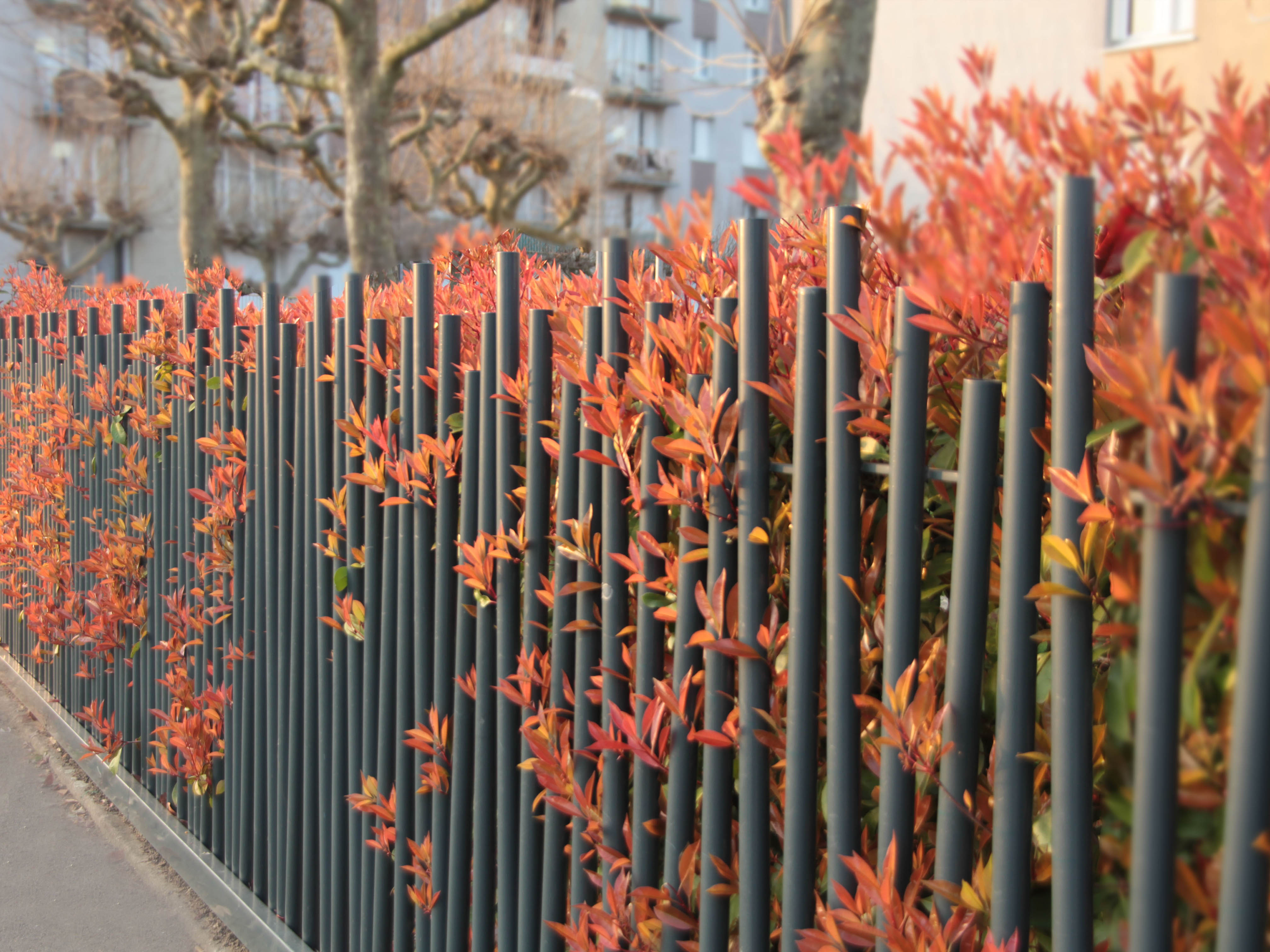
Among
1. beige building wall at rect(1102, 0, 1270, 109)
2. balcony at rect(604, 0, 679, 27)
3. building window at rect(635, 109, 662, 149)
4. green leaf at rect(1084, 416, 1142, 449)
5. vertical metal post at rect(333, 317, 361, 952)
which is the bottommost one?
vertical metal post at rect(333, 317, 361, 952)

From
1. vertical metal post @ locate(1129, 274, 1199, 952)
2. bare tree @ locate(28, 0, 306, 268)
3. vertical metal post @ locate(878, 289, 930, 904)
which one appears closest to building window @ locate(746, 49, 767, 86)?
vertical metal post @ locate(878, 289, 930, 904)

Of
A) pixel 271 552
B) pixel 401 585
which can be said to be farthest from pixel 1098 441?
pixel 271 552

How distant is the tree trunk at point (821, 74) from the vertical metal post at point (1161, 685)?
5.97 meters

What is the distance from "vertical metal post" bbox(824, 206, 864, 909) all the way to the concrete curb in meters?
2.07

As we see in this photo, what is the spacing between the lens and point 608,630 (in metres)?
2.02

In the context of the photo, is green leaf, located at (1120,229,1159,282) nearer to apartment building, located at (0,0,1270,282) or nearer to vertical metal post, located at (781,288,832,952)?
vertical metal post, located at (781,288,832,952)

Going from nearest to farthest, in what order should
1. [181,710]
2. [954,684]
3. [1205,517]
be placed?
→ [1205,517]
[954,684]
[181,710]

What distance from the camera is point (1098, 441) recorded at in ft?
4.20

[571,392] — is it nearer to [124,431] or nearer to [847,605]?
[847,605]

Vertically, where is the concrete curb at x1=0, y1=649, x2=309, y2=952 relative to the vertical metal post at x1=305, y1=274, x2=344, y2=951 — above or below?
Result: below

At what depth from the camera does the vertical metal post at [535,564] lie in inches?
87.0

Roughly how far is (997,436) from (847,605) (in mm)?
343

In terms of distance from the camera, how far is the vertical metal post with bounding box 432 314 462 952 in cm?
250

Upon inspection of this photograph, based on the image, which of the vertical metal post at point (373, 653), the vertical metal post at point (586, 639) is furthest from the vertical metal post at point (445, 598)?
the vertical metal post at point (586, 639)
